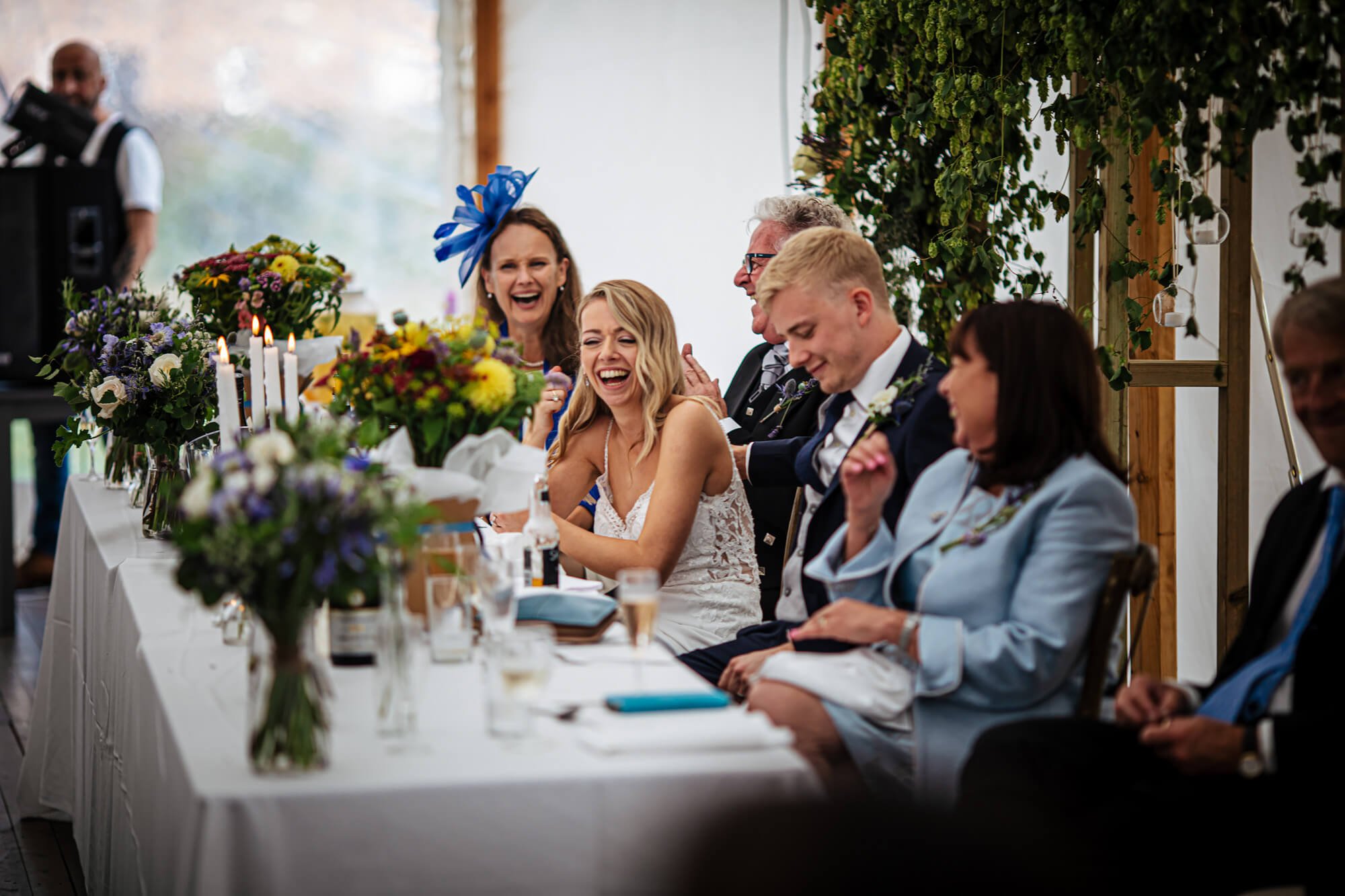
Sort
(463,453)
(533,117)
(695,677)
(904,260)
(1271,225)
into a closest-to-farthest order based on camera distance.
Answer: (695,677) < (463,453) < (1271,225) < (904,260) < (533,117)

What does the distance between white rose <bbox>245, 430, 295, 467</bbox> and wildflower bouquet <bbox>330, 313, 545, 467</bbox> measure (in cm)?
54

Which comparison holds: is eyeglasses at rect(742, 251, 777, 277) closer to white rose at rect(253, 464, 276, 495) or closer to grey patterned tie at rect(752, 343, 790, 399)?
grey patterned tie at rect(752, 343, 790, 399)

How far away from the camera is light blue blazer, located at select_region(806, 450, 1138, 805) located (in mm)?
1746

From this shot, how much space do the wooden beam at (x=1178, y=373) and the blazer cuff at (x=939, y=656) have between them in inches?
50.4

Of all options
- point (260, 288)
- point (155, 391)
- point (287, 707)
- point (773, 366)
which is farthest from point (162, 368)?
point (287, 707)

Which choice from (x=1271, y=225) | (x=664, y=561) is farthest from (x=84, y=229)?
(x=1271, y=225)

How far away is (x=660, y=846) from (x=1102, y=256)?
213 centimetres

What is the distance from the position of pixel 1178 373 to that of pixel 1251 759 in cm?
141

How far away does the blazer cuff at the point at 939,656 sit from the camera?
5.80ft

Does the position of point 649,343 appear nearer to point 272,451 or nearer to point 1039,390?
point 1039,390

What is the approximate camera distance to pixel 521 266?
3852 millimetres

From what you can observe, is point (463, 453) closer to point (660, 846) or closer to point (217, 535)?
point (217, 535)

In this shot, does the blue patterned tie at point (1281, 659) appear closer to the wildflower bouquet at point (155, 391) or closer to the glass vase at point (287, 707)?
the glass vase at point (287, 707)

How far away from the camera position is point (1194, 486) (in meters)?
3.18
